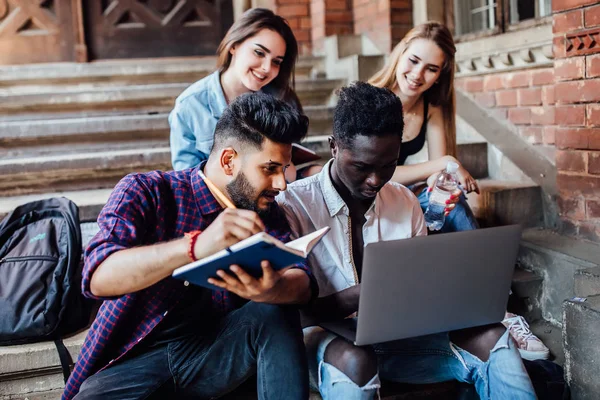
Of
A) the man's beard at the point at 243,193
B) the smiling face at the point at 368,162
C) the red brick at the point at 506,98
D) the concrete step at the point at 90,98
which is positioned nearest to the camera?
the man's beard at the point at 243,193

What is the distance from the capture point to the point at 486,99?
3.57 m

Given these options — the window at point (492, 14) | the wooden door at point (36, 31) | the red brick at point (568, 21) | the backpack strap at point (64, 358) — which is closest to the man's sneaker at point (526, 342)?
the red brick at point (568, 21)

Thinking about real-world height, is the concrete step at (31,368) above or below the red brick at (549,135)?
below

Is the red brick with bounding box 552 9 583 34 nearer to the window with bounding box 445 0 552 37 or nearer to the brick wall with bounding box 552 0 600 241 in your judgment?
the brick wall with bounding box 552 0 600 241

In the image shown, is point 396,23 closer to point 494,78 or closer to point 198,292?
point 494,78

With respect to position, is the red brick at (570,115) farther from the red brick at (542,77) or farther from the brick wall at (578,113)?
the red brick at (542,77)

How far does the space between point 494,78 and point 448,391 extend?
2103 millimetres

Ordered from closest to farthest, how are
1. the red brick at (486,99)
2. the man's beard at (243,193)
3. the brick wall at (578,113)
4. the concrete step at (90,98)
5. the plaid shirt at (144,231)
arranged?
the plaid shirt at (144,231) < the man's beard at (243,193) < the brick wall at (578,113) < the red brick at (486,99) < the concrete step at (90,98)

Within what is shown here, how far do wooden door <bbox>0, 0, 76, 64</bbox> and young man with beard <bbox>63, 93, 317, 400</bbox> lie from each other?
345 centimetres

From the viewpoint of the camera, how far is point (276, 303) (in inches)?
62.0

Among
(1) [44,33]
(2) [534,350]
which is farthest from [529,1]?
(1) [44,33]

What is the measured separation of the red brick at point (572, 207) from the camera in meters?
2.71

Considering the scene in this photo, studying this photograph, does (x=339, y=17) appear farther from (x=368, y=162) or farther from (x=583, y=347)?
(x=583, y=347)

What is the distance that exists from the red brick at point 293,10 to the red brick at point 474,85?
158cm
